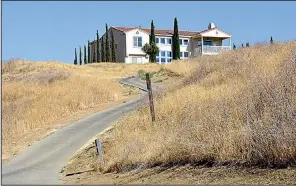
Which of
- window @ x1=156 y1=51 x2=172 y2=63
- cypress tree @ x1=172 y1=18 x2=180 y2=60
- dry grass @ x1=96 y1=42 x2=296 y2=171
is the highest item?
cypress tree @ x1=172 y1=18 x2=180 y2=60

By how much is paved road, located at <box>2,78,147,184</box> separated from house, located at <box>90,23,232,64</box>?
42.7 m

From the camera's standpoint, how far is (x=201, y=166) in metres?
10.1

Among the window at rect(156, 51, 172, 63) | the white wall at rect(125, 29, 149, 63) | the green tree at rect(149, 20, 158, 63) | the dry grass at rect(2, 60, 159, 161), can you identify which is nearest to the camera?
the dry grass at rect(2, 60, 159, 161)

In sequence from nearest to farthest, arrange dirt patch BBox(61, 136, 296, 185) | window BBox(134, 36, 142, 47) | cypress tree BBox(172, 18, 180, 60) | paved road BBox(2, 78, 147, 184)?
dirt patch BBox(61, 136, 296, 185), paved road BBox(2, 78, 147, 184), cypress tree BBox(172, 18, 180, 60), window BBox(134, 36, 142, 47)

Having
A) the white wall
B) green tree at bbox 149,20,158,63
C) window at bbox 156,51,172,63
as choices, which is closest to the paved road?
green tree at bbox 149,20,158,63

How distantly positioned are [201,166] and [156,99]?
10402 millimetres

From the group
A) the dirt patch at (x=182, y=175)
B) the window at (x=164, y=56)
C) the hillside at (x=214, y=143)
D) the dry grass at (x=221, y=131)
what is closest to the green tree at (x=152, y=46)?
the window at (x=164, y=56)

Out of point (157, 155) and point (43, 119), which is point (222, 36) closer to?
point (43, 119)

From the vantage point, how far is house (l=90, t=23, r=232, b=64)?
2672 inches

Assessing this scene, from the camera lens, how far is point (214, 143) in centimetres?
1015

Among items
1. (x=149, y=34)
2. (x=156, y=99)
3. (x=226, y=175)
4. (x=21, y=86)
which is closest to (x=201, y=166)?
(x=226, y=175)

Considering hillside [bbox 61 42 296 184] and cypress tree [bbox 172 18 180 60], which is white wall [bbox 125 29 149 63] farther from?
→ hillside [bbox 61 42 296 184]

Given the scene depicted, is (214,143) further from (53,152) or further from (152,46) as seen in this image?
(152,46)

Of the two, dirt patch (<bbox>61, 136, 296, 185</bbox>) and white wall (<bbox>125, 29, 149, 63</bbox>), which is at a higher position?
white wall (<bbox>125, 29, 149, 63</bbox>)
